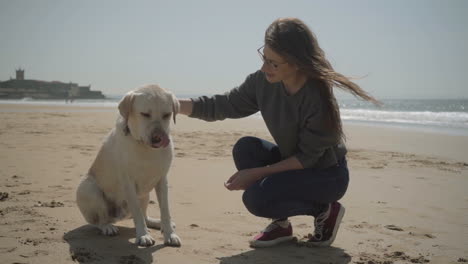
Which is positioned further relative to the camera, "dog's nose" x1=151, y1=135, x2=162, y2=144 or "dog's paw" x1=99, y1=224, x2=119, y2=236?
"dog's paw" x1=99, y1=224, x2=119, y2=236

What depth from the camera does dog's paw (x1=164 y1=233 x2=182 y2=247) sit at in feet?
10.2

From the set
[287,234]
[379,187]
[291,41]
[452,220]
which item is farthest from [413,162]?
[291,41]

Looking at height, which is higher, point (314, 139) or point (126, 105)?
point (126, 105)

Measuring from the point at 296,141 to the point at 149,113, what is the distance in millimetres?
1097

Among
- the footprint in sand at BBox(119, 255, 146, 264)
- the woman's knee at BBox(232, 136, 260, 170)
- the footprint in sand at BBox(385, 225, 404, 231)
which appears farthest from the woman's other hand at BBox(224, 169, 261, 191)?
the footprint in sand at BBox(385, 225, 404, 231)

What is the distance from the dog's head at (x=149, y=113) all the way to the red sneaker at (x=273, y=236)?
984 millimetres

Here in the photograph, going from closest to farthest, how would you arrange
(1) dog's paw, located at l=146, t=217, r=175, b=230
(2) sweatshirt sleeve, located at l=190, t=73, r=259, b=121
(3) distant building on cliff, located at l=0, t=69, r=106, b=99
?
(2) sweatshirt sleeve, located at l=190, t=73, r=259, b=121 → (1) dog's paw, located at l=146, t=217, r=175, b=230 → (3) distant building on cliff, located at l=0, t=69, r=106, b=99

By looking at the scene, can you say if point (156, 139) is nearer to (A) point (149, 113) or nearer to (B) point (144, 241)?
(A) point (149, 113)

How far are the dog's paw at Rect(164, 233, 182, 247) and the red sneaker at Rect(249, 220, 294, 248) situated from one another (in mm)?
538

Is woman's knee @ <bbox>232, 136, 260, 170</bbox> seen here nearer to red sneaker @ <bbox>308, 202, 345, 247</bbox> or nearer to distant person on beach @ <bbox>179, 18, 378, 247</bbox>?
distant person on beach @ <bbox>179, 18, 378, 247</bbox>

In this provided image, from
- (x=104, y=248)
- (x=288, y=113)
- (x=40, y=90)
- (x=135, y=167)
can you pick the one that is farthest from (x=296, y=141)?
(x=40, y=90)

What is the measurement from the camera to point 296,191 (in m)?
3.12

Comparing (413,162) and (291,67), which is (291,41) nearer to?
(291,67)

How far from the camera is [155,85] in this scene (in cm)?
313
